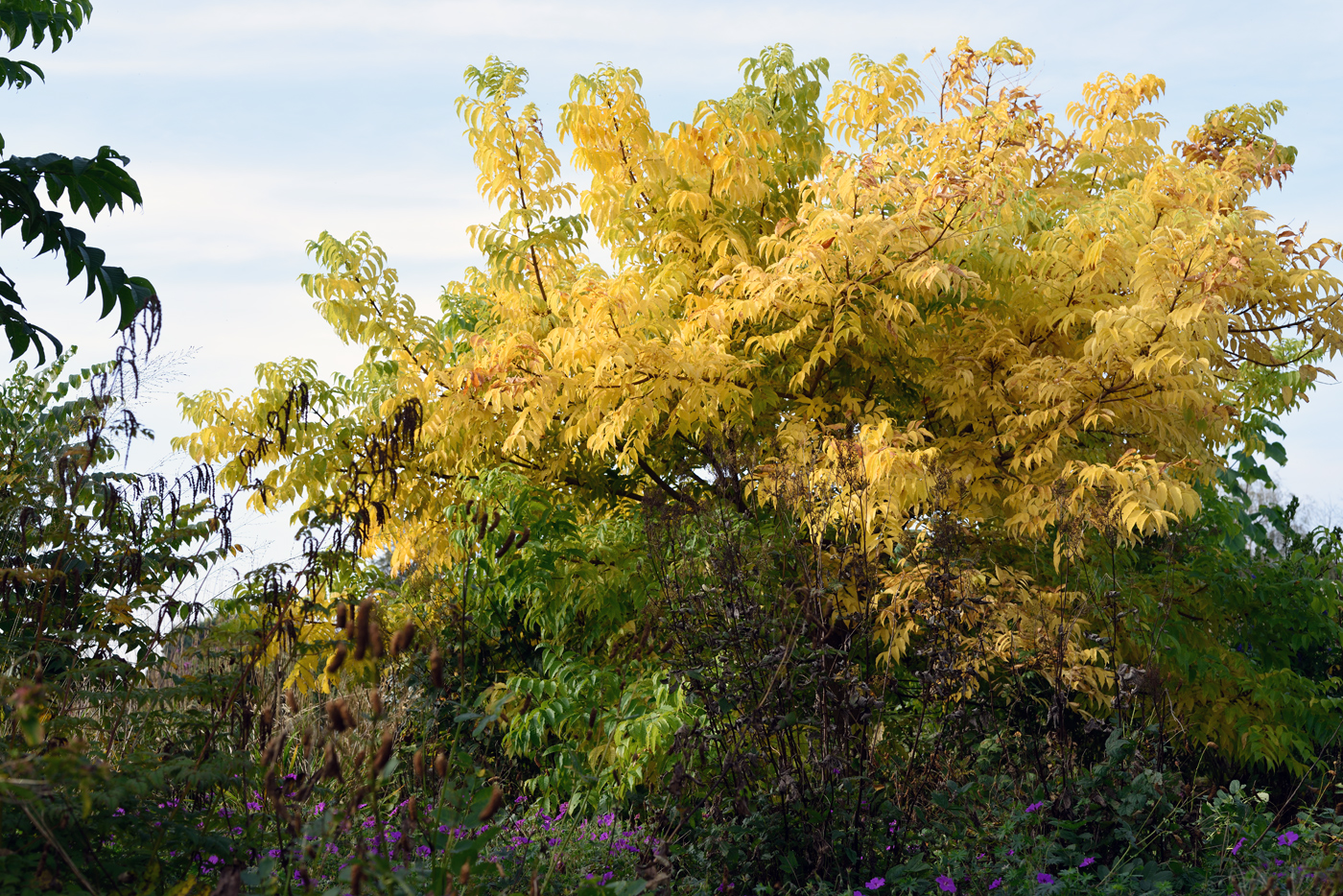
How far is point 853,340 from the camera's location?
20.1 feet

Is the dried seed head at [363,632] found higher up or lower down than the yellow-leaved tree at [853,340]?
lower down

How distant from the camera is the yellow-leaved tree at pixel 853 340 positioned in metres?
4.82

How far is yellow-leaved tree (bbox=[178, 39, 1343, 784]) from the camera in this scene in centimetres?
482

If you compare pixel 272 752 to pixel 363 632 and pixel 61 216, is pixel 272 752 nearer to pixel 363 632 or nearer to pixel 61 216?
pixel 363 632

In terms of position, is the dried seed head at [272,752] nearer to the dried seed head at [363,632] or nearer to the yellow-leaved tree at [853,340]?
the dried seed head at [363,632]

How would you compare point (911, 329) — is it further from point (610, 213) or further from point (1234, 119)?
point (1234, 119)

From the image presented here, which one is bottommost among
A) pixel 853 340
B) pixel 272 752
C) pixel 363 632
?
pixel 272 752

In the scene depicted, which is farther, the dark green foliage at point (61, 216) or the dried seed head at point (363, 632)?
the dark green foliage at point (61, 216)

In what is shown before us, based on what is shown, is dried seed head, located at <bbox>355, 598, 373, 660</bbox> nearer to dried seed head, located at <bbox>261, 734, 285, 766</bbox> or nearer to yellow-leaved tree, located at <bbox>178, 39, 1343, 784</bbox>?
dried seed head, located at <bbox>261, 734, 285, 766</bbox>

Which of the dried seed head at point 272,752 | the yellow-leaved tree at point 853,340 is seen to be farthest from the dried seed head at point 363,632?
the yellow-leaved tree at point 853,340

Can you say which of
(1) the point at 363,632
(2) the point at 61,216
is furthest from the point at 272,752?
(2) the point at 61,216

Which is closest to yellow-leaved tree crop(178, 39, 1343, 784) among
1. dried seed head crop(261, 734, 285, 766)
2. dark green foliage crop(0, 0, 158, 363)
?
dark green foliage crop(0, 0, 158, 363)

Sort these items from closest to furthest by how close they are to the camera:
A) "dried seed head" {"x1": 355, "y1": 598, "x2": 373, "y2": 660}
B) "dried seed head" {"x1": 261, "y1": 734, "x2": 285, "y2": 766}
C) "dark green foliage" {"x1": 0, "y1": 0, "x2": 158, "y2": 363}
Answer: "dried seed head" {"x1": 355, "y1": 598, "x2": 373, "y2": 660}, "dried seed head" {"x1": 261, "y1": 734, "x2": 285, "y2": 766}, "dark green foliage" {"x1": 0, "y1": 0, "x2": 158, "y2": 363}

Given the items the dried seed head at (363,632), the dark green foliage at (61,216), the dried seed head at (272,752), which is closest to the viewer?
the dried seed head at (363,632)
